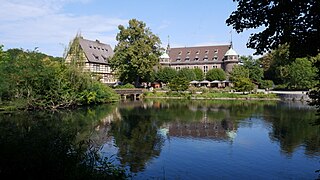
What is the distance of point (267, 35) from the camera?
6.21 m

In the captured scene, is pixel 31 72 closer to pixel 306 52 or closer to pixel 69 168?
pixel 69 168

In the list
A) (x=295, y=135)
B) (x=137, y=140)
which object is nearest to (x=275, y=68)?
(x=295, y=135)

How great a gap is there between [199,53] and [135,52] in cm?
2729

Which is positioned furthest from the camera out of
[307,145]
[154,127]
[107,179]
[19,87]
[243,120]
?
[19,87]

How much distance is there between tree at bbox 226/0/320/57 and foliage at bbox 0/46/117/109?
23061mm

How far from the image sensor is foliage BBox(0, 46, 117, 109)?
1035 inches

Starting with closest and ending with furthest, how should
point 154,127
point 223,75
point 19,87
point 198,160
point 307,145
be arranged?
point 198,160, point 307,145, point 154,127, point 19,87, point 223,75

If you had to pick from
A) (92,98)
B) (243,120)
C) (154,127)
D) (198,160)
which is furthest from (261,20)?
(92,98)

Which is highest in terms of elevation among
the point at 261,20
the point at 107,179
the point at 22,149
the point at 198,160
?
the point at 261,20

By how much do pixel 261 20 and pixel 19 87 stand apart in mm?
24390

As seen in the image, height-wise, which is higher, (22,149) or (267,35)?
(267,35)

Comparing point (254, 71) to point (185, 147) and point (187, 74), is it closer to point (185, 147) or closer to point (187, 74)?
point (187, 74)

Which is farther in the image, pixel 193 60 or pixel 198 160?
pixel 193 60

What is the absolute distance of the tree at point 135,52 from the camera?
152ft
